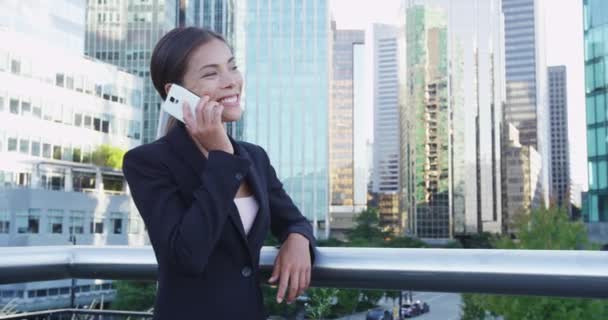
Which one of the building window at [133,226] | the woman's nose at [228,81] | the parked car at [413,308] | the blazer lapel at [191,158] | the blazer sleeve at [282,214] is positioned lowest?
the building window at [133,226]

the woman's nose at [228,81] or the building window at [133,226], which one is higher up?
the woman's nose at [228,81]

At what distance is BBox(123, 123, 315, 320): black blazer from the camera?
129cm

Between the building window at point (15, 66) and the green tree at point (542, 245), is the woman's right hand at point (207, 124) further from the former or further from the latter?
the building window at point (15, 66)

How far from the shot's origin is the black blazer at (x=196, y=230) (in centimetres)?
129

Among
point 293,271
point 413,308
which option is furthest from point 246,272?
point 413,308

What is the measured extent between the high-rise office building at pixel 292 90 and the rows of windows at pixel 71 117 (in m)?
32.3

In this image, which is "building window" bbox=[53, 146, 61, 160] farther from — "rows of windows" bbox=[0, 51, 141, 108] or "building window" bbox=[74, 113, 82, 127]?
"rows of windows" bbox=[0, 51, 141, 108]

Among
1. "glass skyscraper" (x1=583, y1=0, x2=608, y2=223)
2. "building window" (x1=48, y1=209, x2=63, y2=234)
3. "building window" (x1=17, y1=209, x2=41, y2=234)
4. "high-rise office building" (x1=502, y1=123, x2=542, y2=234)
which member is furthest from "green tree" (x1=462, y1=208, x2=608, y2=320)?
"high-rise office building" (x1=502, y1=123, x2=542, y2=234)

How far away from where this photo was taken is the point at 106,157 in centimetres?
3928

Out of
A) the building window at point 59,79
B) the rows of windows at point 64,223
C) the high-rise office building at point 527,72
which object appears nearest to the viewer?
the rows of windows at point 64,223

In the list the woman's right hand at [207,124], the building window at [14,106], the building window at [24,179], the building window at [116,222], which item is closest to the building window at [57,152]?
the building window at [24,179]

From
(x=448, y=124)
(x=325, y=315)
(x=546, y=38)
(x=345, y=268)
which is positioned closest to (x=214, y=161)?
(x=345, y=268)

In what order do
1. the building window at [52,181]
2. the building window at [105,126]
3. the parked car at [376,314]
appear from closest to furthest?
the parked car at [376,314], the building window at [52,181], the building window at [105,126]

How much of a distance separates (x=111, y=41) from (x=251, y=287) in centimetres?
6404
